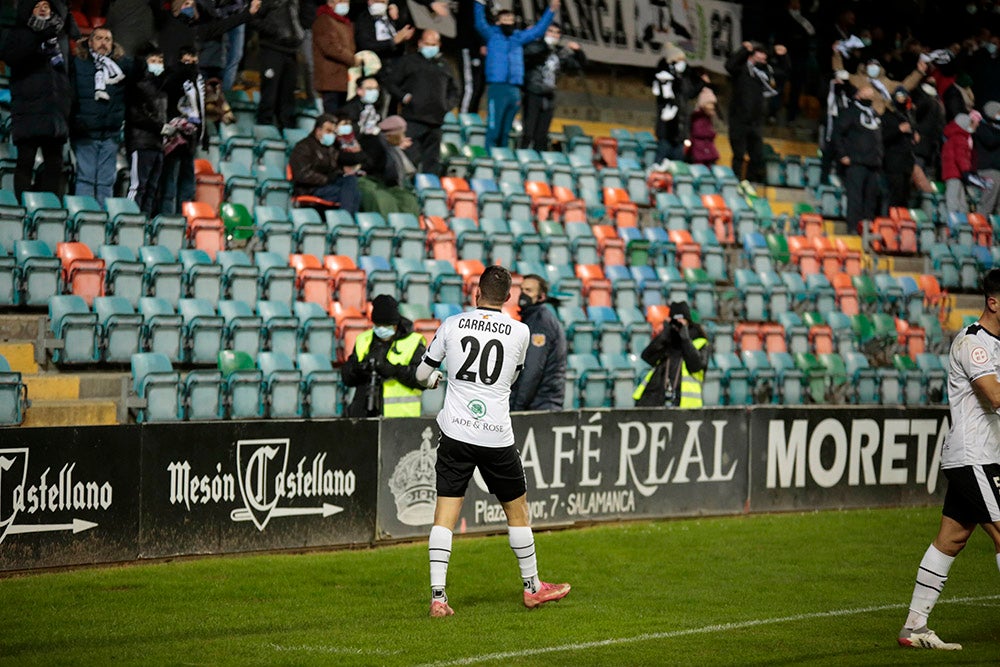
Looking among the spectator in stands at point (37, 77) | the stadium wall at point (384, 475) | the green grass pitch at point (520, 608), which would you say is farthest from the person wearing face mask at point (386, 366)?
the spectator in stands at point (37, 77)

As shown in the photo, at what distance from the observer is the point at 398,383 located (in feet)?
38.8

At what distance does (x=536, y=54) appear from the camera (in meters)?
19.4

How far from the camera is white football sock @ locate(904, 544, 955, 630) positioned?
7.99 m

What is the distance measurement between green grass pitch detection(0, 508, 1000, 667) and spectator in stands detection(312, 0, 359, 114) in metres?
7.66

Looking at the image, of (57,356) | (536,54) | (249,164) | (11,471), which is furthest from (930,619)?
(536,54)

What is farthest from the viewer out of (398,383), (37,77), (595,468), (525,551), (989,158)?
(989,158)

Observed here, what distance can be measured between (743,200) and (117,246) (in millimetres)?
10703

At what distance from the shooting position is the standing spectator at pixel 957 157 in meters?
24.2

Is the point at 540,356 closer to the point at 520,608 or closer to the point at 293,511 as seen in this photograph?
the point at 293,511

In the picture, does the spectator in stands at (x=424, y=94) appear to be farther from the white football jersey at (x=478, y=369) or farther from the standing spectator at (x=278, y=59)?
the white football jersey at (x=478, y=369)

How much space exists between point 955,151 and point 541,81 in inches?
340

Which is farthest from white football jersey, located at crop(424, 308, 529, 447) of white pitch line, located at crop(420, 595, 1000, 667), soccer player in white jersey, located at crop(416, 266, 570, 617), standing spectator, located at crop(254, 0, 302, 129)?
standing spectator, located at crop(254, 0, 302, 129)

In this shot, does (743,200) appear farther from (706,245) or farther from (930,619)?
(930,619)

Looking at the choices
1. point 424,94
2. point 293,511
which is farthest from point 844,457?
point 424,94
